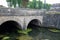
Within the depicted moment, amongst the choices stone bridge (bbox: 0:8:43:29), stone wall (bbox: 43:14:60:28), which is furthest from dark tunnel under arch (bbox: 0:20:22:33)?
stone wall (bbox: 43:14:60:28)

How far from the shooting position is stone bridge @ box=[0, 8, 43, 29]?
87.5 ft

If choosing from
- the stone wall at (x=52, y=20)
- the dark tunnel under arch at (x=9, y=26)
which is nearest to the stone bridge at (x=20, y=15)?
the stone wall at (x=52, y=20)

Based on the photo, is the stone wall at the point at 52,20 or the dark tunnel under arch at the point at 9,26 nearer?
the dark tunnel under arch at the point at 9,26

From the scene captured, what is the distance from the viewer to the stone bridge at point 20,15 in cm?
2668

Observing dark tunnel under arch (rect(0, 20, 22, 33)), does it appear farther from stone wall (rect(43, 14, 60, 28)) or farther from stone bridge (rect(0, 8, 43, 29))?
stone wall (rect(43, 14, 60, 28))

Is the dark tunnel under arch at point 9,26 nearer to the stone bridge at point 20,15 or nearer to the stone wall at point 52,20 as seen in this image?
the stone bridge at point 20,15

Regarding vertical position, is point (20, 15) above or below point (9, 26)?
above

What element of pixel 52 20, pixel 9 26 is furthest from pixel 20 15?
pixel 52 20

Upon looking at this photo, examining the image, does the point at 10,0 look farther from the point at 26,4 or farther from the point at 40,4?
the point at 40,4

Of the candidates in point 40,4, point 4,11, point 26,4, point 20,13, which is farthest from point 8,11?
point 40,4

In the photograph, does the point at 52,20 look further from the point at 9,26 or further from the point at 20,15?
the point at 9,26

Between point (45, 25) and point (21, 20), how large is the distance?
7.98m

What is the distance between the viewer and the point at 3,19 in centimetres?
2680

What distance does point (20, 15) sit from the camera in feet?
96.5
